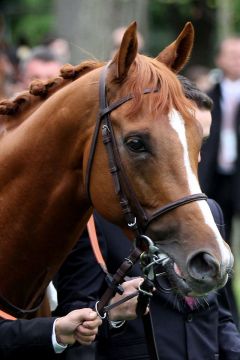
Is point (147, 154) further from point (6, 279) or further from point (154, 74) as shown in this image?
point (6, 279)

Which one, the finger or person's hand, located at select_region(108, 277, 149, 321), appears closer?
the finger

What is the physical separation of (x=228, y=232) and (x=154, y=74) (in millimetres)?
4857

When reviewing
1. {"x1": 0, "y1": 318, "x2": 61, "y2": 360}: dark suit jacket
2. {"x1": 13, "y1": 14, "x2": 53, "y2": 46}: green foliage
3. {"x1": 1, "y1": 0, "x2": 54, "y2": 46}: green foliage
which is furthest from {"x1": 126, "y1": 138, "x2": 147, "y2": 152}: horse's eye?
{"x1": 13, "y1": 14, "x2": 53, "y2": 46}: green foliage

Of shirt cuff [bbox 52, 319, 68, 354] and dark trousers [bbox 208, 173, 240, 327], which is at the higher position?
shirt cuff [bbox 52, 319, 68, 354]

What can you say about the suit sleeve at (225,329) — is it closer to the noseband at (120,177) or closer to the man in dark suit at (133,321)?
the man in dark suit at (133,321)

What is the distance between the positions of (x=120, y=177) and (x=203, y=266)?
520mm

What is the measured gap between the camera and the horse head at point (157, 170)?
373 cm

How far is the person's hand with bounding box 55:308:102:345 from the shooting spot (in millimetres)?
3877

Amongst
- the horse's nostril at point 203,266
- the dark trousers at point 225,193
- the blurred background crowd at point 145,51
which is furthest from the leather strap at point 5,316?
the dark trousers at point 225,193

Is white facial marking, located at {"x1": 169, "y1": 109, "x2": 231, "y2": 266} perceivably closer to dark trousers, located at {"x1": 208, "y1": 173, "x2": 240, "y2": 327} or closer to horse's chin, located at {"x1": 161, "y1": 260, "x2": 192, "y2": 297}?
horse's chin, located at {"x1": 161, "y1": 260, "x2": 192, "y2": 297}

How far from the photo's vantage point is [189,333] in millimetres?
4367

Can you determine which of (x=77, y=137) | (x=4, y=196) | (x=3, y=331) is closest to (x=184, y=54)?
(x=77, y=137)

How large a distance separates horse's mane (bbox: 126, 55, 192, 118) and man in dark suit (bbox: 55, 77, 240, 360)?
0.72 meters

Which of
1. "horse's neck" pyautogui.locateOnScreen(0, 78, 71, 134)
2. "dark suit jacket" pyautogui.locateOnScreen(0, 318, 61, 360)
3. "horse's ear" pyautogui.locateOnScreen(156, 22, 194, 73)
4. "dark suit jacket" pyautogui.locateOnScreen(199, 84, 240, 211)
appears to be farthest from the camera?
"dark suit jacket" pyautogui.locateOnScreen(199, 84, 240, 211)
